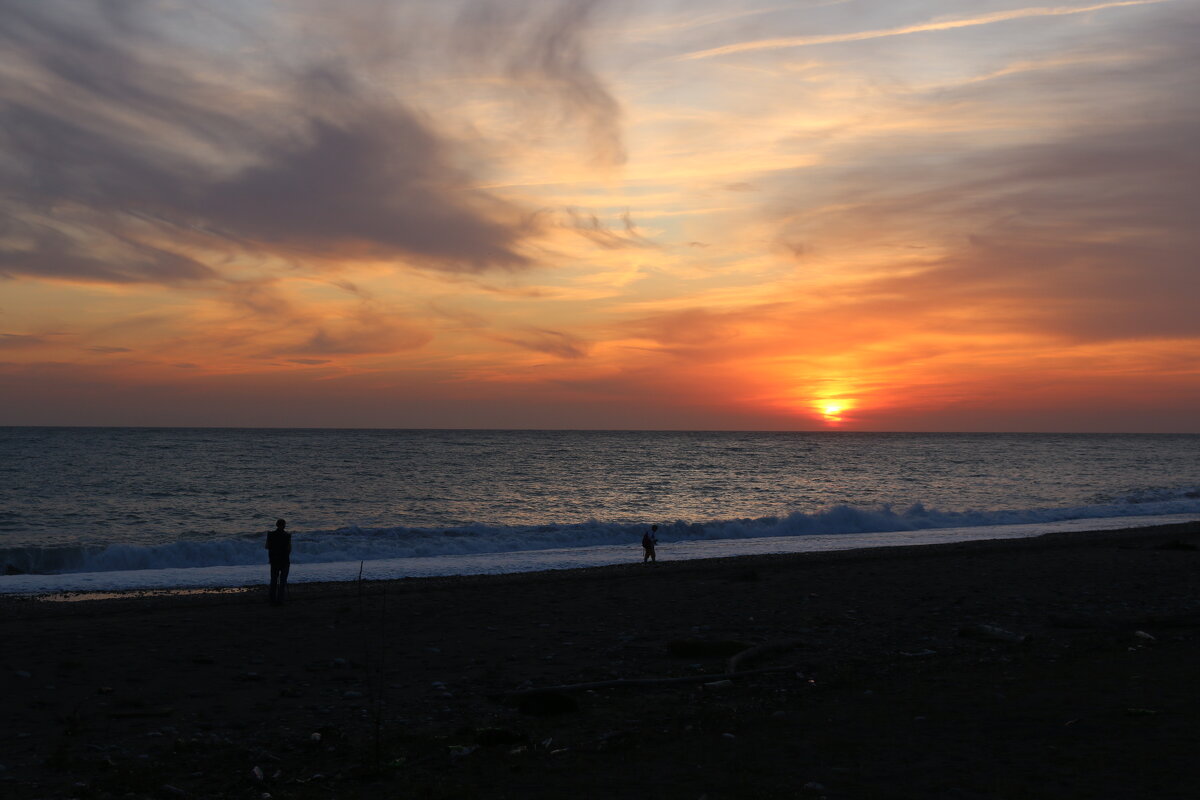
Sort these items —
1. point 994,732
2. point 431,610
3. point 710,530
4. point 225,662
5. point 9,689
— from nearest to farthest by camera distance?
point 994,732 → point 9,689 → point 225,662 → point 431,610 → point 710,530

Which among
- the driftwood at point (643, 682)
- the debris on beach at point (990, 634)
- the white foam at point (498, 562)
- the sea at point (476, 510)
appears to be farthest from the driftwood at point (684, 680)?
the white foam at point (498, 562)

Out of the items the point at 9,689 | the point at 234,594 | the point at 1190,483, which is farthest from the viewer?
the point at 1190,483

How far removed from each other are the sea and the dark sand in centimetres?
285

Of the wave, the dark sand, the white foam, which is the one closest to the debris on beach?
the dark sand

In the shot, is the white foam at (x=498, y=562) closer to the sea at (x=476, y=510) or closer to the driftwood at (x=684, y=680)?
the sea at (x=476, y=510)

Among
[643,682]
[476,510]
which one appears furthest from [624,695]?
[476,510]

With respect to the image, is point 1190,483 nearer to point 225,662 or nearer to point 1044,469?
point 1044,469

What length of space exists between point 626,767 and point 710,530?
3527cm

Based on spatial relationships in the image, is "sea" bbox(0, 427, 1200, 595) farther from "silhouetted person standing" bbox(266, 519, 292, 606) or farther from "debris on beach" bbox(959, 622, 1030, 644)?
"debris on beach" bbox(959, 622, 1030, 644)

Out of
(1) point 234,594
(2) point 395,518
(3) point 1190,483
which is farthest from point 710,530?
(3) point 1190,483

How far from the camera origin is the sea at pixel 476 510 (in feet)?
101

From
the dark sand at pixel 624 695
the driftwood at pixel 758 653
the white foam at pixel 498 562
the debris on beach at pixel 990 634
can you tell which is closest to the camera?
the dark sand at pixel 624 695

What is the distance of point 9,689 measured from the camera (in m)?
11.0

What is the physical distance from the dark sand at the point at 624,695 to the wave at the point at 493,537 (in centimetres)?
1297
